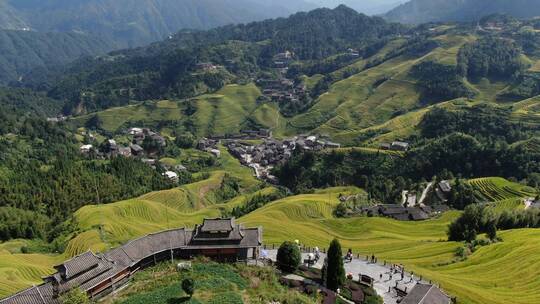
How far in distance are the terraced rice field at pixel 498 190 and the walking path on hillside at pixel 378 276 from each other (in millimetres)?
44453

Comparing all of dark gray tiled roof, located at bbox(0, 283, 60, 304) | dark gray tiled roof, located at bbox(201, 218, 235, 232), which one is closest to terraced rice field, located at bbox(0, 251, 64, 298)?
dark gray tiled roof, located at bbox(0, 283, 60, 304)

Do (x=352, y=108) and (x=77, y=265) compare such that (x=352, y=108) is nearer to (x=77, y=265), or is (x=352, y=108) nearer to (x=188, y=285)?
(x=188, y=285)

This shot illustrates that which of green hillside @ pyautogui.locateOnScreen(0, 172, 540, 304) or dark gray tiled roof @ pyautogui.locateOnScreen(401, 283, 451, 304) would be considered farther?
green hillside @ pyautogui.locateOnScreen(0, 172, 540, 304)

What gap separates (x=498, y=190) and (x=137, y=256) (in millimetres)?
68799

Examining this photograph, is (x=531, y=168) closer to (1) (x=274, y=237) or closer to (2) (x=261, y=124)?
(1) (x=274, y=237)

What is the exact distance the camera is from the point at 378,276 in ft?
152

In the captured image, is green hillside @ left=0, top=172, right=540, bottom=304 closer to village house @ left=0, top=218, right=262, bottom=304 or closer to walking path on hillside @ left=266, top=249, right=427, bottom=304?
walking path on hillside @ left=266, top=249, right=427, bottom=304

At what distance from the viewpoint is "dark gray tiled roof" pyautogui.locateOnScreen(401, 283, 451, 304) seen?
36.7 m

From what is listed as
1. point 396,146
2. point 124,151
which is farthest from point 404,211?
point 124,151

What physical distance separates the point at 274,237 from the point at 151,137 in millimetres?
95450

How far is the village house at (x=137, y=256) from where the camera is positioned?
35.9 m

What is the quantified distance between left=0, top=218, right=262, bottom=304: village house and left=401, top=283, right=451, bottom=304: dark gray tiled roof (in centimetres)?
1437

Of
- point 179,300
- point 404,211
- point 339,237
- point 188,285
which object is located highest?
point 188,285

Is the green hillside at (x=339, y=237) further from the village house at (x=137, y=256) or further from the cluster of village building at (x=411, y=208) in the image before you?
the village house at (x=137, y=256)
